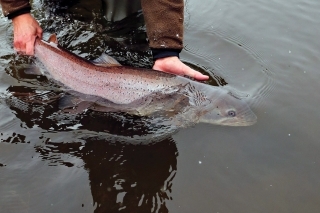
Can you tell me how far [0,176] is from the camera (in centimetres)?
267

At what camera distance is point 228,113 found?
3.15 meters

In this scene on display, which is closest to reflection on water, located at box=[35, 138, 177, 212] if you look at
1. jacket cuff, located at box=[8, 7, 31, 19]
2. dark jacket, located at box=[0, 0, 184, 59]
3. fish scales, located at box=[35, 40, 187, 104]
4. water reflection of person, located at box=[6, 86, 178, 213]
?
water reflection of person, located at box=[6, 86, 178, 213]

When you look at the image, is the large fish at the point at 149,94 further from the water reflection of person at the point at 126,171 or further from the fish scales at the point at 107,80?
the water reflection of person at the point at 126,171

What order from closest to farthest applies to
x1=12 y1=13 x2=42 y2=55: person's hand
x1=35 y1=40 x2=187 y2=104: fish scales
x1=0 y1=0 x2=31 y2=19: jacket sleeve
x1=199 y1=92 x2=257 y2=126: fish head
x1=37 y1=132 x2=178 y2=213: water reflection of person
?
x1=37 y1=132 x2=178 y2=213: water reflection of person < x1=199 y1=92 x2=257 y2=126: fish head < x1=35 y1=40 x2=187 y2=104: fish scales < x1=12 y1=13 x2=42 y2=55: person's hand < x1=0 y1=0 x2=31 y2=19: jacket sleeve

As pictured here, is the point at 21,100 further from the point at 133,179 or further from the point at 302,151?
the point at 302,151

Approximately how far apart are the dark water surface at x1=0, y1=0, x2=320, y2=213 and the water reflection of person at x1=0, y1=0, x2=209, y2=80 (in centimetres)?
30

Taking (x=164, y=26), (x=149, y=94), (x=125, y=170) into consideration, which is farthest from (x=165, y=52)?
(x=125, y=170)

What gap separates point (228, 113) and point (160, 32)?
3.74ft

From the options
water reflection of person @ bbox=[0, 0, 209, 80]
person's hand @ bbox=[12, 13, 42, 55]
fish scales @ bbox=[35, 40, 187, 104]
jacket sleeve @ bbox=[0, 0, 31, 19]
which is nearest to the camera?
fish scales @ bbox=[35, 40, 187, 104]

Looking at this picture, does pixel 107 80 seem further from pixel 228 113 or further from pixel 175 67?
pixel 228 113

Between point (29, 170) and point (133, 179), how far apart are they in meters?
0.80

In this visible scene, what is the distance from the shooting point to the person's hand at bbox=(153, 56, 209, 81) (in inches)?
135

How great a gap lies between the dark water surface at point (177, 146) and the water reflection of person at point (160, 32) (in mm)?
301

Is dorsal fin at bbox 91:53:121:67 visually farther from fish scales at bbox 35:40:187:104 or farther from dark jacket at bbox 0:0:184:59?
dark jacket at bbox 0:0:184:59
